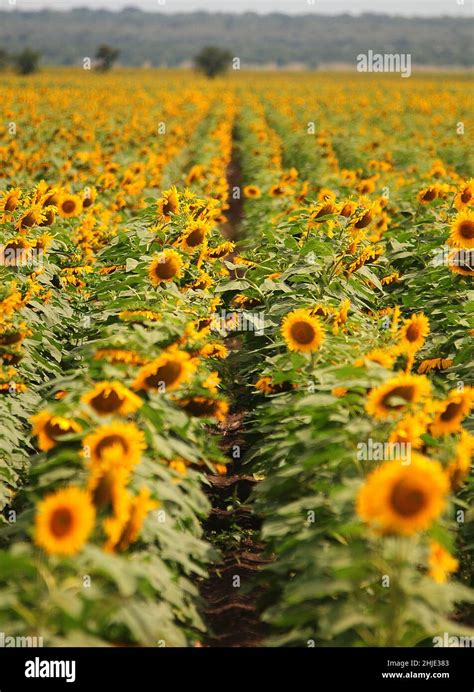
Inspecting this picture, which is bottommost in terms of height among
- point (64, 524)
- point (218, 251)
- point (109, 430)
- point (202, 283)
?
point (64, 524)

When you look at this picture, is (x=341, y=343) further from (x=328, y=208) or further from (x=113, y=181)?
(x=113, y=181)

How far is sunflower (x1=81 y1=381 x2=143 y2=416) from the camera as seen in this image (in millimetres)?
3973

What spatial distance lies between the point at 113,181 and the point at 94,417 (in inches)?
362

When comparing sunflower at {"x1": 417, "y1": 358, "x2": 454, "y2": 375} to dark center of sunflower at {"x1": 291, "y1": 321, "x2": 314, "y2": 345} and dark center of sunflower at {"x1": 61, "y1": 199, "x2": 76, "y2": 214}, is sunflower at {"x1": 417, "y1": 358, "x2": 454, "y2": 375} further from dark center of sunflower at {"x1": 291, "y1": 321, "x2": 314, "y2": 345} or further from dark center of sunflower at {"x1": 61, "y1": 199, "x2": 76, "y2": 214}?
dark center of sunflower at {"x1": 61, "y1": 199, "x2": 76, "y2": 214}

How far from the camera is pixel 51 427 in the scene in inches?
162

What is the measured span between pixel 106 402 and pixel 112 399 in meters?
0.03

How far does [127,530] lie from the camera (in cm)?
340

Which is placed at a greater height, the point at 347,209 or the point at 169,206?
the point at 169,206

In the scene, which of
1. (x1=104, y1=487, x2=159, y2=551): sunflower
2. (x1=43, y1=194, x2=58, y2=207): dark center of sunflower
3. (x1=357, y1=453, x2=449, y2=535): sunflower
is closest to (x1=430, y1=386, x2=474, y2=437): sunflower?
(x1=357, y1=453, x2=449, y2=535): sunflower

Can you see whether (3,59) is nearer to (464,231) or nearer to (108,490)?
(464,231)

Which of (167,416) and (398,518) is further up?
(167,416)

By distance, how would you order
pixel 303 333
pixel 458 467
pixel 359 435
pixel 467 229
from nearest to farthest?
pixel 458 467 → pixel 359 435 → pixel 303 333 → pixel 467 229

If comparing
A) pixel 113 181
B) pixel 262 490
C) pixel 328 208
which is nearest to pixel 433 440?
pixel 262 490

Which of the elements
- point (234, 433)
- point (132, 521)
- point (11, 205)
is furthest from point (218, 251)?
point (132, 521)
